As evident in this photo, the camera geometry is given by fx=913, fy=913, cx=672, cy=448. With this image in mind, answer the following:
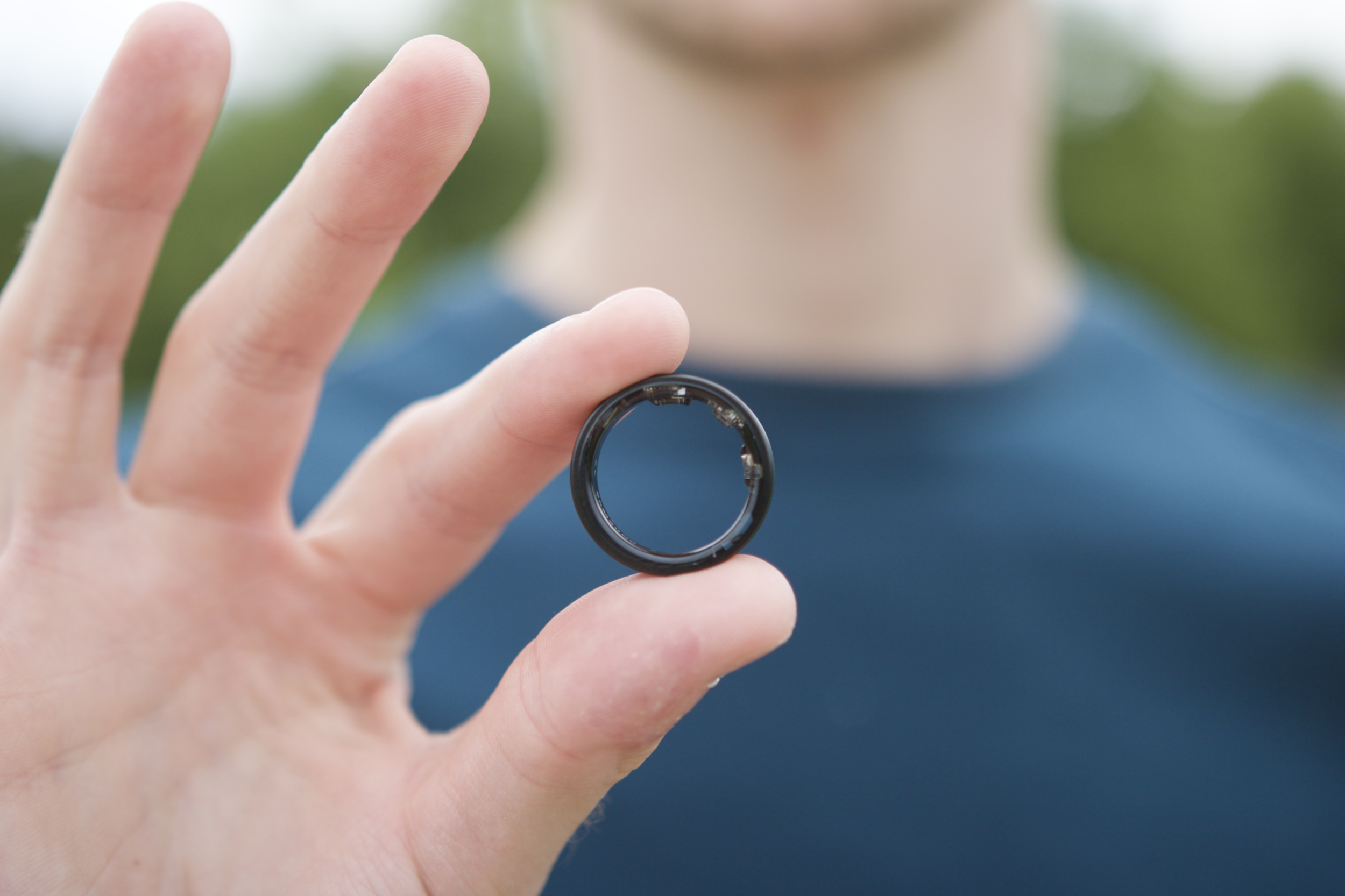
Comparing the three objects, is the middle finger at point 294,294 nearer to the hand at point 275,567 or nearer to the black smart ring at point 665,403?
the hand at point 275,567

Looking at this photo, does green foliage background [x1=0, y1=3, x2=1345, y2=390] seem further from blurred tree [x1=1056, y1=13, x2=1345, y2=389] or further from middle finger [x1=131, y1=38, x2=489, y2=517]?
middle finger [x1=131, y1=38, x2=489, y2=517]

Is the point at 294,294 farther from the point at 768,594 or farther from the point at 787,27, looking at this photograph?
the point at 787,27

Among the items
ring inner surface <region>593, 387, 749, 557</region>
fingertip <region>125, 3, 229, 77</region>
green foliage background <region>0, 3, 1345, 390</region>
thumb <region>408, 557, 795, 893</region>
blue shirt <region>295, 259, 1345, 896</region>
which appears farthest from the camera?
green foliage background <region>0, 3, 1345, 390</region>

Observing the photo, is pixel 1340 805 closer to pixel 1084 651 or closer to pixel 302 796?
pixel 1084 651

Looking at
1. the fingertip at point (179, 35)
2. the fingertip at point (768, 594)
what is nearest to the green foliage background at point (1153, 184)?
the fingertip at point (179, 35)

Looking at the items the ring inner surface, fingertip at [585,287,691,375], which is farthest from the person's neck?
fingertip at [585,287,691,375]
